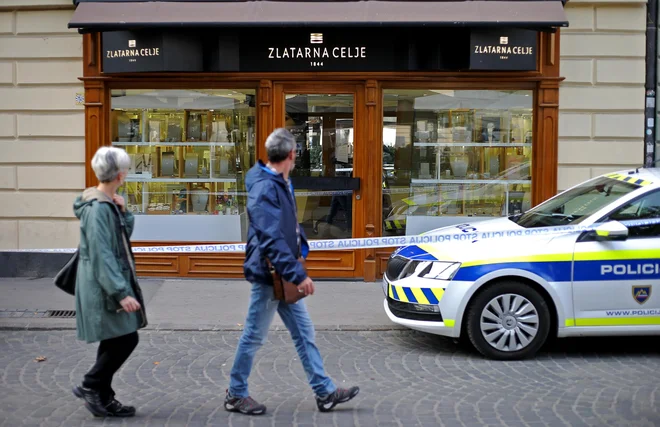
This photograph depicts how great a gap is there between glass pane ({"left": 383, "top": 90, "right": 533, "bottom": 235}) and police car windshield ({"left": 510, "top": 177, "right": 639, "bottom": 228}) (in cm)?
294

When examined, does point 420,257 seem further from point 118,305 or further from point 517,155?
point 517,155

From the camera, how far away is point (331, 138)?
11.1m

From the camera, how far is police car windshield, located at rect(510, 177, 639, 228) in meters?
7.36

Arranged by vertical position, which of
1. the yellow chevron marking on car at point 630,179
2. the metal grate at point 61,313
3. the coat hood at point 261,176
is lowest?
the metal grate at point 61,313

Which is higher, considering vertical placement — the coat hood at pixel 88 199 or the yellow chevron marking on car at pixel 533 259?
the coat hood at pixel 88 199

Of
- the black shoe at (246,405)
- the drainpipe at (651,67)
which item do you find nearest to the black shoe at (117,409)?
the black shoe at (246,405)

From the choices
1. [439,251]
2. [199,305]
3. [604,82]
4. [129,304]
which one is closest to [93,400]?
[129,304]

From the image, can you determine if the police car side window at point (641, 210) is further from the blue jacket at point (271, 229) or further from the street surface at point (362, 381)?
the blue jacket at point (271, 229)

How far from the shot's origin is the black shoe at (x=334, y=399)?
5.61 m

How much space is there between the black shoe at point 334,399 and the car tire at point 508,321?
176cm

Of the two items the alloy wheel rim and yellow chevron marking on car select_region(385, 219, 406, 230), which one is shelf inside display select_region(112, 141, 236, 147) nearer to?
yellow chevron marking on car select_region(385, 219, 406, 230)

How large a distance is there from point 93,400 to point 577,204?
15.1 ft

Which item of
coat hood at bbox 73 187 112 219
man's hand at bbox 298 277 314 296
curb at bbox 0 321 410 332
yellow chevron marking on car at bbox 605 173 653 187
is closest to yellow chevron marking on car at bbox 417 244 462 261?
curb at bbox 0 321 410 332

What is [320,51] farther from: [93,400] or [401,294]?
[93,400]
